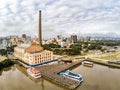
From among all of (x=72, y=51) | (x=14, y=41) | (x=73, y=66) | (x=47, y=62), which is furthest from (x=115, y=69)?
(x=14, y=41)

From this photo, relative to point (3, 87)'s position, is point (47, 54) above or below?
above

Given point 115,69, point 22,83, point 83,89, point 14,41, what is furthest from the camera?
point 14,41

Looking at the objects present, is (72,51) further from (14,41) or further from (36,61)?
(14,41)

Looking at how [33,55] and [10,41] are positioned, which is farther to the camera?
[10,41]

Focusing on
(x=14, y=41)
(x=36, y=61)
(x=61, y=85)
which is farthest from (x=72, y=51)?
(x=14, y=41)

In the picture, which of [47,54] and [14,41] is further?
[14,41]

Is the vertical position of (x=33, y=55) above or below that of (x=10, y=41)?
below

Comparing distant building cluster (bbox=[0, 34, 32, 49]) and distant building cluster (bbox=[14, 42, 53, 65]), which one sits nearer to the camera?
distant building cluster (bbox=[14, 42, 53, 65])

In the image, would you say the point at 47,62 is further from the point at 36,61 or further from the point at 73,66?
the point at 73,66

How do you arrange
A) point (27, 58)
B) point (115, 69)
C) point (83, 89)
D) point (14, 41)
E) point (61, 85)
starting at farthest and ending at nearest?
1. point (14, 41)
2. point (27, 58)
3. point (115, 69)
4. point (61, 85)
5. point (83, 89)

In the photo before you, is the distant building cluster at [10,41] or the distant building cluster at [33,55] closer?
the distant building cluster at [33,55]
